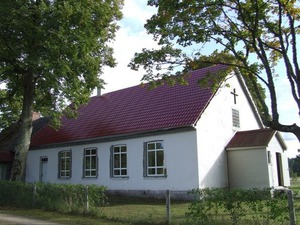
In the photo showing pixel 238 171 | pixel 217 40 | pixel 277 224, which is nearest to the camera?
pixel 277 224

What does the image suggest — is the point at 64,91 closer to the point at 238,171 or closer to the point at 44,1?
the point at 44,1

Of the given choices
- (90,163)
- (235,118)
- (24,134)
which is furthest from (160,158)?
(24,134)

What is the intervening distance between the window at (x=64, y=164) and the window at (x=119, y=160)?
476cm

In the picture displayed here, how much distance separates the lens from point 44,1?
70.0 ft

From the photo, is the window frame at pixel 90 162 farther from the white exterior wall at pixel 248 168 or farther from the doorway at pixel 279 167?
the doorway at pixel 279 167

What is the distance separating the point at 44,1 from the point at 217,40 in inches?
475

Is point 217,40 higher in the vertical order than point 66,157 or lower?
higher

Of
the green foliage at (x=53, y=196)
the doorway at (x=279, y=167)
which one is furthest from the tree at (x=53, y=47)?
the doorway at (x=279, y=167)

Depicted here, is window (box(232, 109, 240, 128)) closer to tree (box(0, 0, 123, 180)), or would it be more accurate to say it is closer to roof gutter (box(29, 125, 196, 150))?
roof gutter (box(29, 125, 196, 150))

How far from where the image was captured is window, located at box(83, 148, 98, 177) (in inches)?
1030

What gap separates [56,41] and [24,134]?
20.2ft

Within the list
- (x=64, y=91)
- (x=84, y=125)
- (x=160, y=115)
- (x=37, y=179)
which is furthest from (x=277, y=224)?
(x=37, y=179)

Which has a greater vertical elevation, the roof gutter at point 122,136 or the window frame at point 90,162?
the roof gutter at point 122,136

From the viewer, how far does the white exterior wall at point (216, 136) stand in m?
21.1
